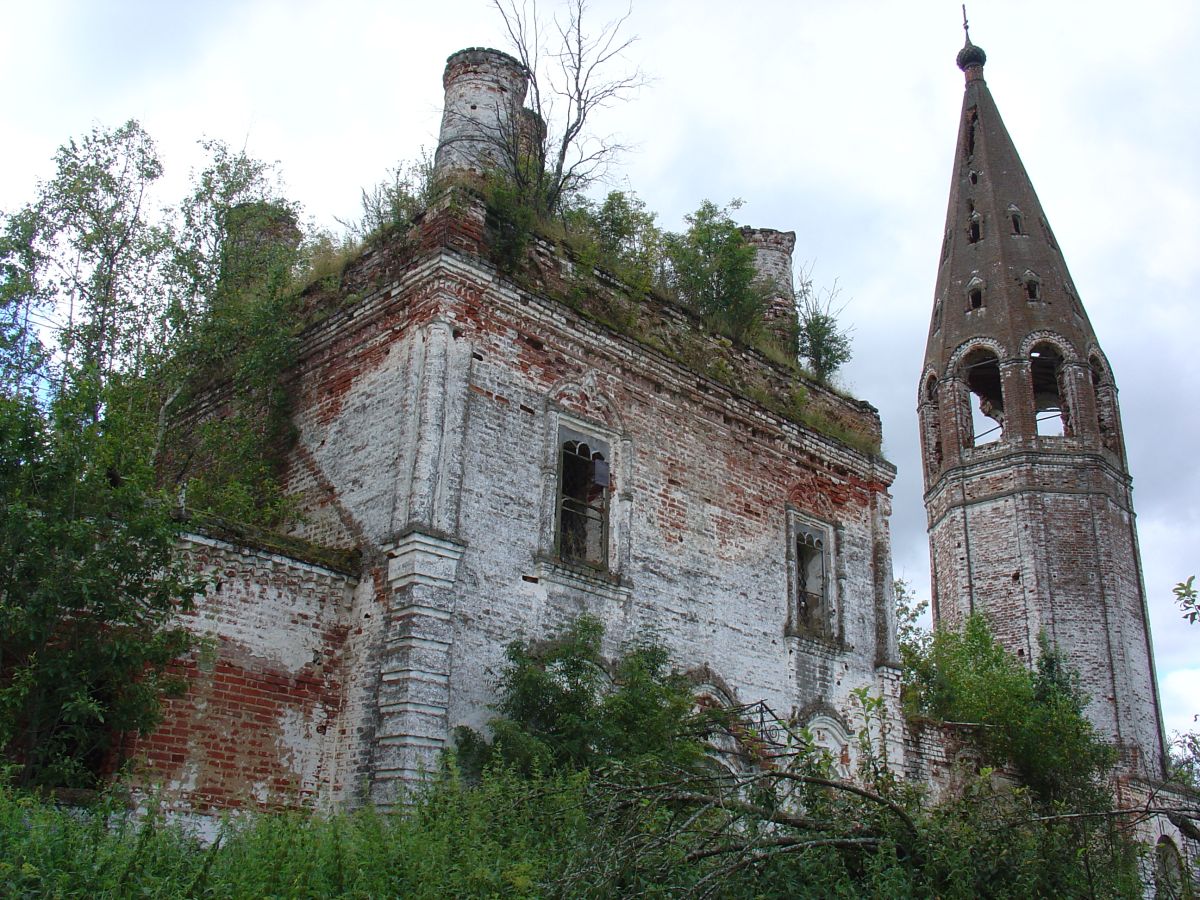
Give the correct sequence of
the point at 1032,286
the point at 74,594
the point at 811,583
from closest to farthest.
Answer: the point at 74,594
the point at 811,583
the point at 1032,286

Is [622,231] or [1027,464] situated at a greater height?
[1027,464]

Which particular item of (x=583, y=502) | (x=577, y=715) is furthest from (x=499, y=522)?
(x=577, y=715)

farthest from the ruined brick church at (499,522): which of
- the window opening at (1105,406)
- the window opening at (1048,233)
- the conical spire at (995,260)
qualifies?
the window opening at (1048,233)

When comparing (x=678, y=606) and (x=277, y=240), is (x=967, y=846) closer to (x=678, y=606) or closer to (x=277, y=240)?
(x=678, y=606)

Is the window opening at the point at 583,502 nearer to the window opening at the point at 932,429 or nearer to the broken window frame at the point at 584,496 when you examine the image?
the broken window frame at the point at 584,496

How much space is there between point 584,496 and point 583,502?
11cm

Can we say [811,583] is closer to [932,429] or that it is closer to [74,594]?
[74,594]

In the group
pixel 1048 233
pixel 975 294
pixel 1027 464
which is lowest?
pixel 1027 464

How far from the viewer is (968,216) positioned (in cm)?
3045

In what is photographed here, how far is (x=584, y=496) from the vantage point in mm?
10727

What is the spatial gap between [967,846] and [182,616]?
5.61 meters

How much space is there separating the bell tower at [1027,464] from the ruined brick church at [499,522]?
Result: 33.3 ft

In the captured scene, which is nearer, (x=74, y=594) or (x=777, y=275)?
(x=74, y=594)

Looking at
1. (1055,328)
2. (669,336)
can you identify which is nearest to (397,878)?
(669,336)
